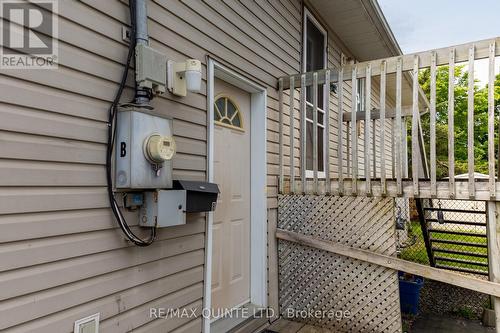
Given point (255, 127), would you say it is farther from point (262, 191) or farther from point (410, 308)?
point (410, 308)

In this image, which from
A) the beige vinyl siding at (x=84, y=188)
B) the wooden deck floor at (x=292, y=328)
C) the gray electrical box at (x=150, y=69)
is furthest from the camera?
the wooden deck floor at (x=292, y=328)

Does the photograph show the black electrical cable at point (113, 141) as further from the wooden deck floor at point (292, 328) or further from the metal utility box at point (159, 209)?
the wooden deck floor at point (292, 328)

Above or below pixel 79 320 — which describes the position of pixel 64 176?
above

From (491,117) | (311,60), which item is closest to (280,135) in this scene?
(311,60)

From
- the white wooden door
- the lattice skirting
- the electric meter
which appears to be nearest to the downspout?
the electric meter

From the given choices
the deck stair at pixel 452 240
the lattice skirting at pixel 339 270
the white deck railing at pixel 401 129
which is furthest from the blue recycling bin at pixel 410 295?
the white deck railing at pixel 401 129

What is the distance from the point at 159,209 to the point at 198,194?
382 millimetres

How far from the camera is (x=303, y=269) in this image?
12.1 ft

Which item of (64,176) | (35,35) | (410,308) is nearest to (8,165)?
(64,176)

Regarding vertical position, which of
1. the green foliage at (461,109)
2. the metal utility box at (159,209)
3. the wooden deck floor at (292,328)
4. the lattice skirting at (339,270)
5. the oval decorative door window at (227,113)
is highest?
the green foliage at (461,109)

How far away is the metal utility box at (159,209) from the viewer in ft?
7.02

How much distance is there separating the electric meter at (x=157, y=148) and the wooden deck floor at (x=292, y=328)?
2336 millimetres

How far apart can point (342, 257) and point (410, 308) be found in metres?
1.49

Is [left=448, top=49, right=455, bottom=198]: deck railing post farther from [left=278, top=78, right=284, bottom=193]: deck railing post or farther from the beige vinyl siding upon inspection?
the beige vinyl siding
